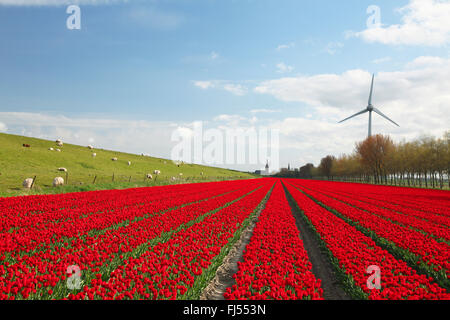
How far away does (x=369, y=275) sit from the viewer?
25.3ft

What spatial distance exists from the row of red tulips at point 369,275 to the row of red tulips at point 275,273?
1.24 m

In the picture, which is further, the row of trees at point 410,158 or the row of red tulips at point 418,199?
the row of trees at point 410,158

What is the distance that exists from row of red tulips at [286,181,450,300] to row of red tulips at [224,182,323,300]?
1244 mm

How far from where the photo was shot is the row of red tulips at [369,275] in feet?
21.4

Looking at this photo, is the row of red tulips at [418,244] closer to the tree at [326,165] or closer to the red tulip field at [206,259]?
the red tulip field at [206,259]

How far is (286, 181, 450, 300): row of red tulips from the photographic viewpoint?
6520mm

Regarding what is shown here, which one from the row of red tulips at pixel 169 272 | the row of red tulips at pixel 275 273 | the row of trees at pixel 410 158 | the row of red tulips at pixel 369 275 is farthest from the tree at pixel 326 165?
the row of red tulips at pixel 169 272

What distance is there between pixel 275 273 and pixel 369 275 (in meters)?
3.00

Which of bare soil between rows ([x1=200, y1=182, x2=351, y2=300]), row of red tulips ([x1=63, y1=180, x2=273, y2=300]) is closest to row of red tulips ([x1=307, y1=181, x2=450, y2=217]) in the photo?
bare soil between rows ([x1=200, y1=182, x2=351, y2=300])
